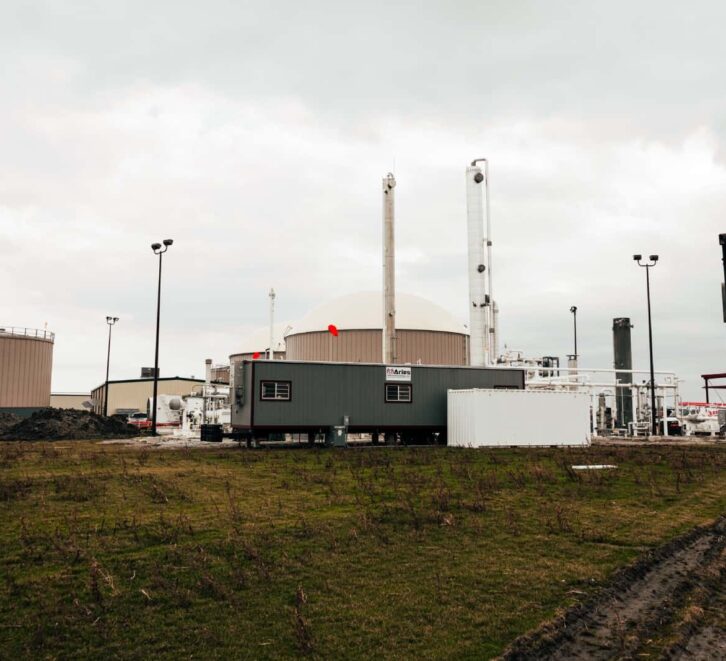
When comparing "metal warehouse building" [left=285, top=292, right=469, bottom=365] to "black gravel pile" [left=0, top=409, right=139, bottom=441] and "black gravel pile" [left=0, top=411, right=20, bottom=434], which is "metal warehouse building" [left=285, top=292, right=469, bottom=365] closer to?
"black gravel pile" [left=0, top=409, right=139, bottom=441]

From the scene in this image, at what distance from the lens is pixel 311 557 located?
34.3ft

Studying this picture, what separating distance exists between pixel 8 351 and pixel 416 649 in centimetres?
7539

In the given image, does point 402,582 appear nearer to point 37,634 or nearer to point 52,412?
point 37,634

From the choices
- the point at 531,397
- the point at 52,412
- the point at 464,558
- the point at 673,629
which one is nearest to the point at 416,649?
the point at 673,629

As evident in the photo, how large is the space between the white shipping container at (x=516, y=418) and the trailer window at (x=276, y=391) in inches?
358

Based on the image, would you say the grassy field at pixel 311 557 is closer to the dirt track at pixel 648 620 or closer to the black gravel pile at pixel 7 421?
the dirt track at pixel 648 620

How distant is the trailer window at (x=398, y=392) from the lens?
1518 inches

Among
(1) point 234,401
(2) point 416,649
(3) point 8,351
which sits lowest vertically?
(2) point 416,649

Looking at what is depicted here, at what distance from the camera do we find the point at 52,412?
190ft

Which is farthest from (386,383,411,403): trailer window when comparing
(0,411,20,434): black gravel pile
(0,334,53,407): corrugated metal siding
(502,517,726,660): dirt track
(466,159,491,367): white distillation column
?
(0,334,53,407): corrugated metal siding

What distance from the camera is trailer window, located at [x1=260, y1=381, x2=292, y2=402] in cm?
3591

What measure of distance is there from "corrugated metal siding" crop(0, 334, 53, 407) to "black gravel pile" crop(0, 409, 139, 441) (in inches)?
661

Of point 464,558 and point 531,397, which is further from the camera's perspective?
point 531,397

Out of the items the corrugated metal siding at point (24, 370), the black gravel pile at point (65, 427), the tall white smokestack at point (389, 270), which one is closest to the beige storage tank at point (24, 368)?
the corrugated metal siding at point (24, 370)
